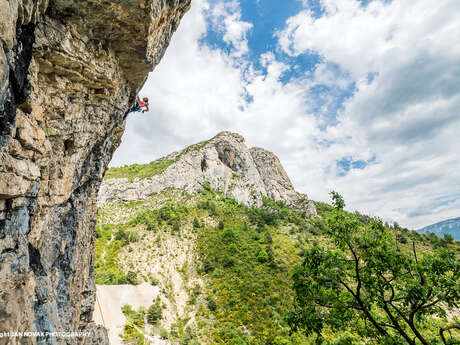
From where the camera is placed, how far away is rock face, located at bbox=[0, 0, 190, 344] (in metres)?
4.34

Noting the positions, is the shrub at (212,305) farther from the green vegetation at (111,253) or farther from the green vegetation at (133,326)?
the green vegetation at (111,253)

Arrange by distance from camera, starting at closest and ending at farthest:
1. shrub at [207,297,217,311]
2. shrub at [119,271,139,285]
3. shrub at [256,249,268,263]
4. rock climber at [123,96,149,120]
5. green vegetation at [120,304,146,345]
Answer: rock climber at [123,96,149,120] < green vegetation at [120,304,146,345] < shrub at [207,297,217,311] < shrub at [119,271,139,285] < shrub at [256,249,268,263]

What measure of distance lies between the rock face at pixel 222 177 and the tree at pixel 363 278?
52802 millimetres

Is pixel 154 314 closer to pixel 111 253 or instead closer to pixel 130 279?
pixel 130 279

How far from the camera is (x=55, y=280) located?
24.1ft

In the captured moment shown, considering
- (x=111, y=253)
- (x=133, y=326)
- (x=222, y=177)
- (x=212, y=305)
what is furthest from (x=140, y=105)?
(x=222, y=177)

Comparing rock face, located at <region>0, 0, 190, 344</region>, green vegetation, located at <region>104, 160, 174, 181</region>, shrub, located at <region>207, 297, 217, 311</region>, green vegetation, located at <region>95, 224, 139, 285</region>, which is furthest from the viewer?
green vegetation, located at <region>104, 160, 174, 181</region>

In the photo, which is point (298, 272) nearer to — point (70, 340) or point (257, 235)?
point (70, 340)

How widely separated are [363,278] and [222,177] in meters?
63.0

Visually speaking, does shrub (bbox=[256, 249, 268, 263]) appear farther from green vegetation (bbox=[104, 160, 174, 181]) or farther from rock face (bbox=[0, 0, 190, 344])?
green vegetation (bbox=[104, 160, 174, 181])

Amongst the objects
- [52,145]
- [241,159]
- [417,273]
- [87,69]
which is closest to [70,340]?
[52,145]

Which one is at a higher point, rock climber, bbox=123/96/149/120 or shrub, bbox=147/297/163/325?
rock climber, bbox=123/96/149/120

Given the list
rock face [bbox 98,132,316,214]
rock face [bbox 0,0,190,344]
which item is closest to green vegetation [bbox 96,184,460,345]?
rock face [bbox 98,132,316,214]

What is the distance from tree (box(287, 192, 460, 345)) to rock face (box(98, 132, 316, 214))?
52.8m
